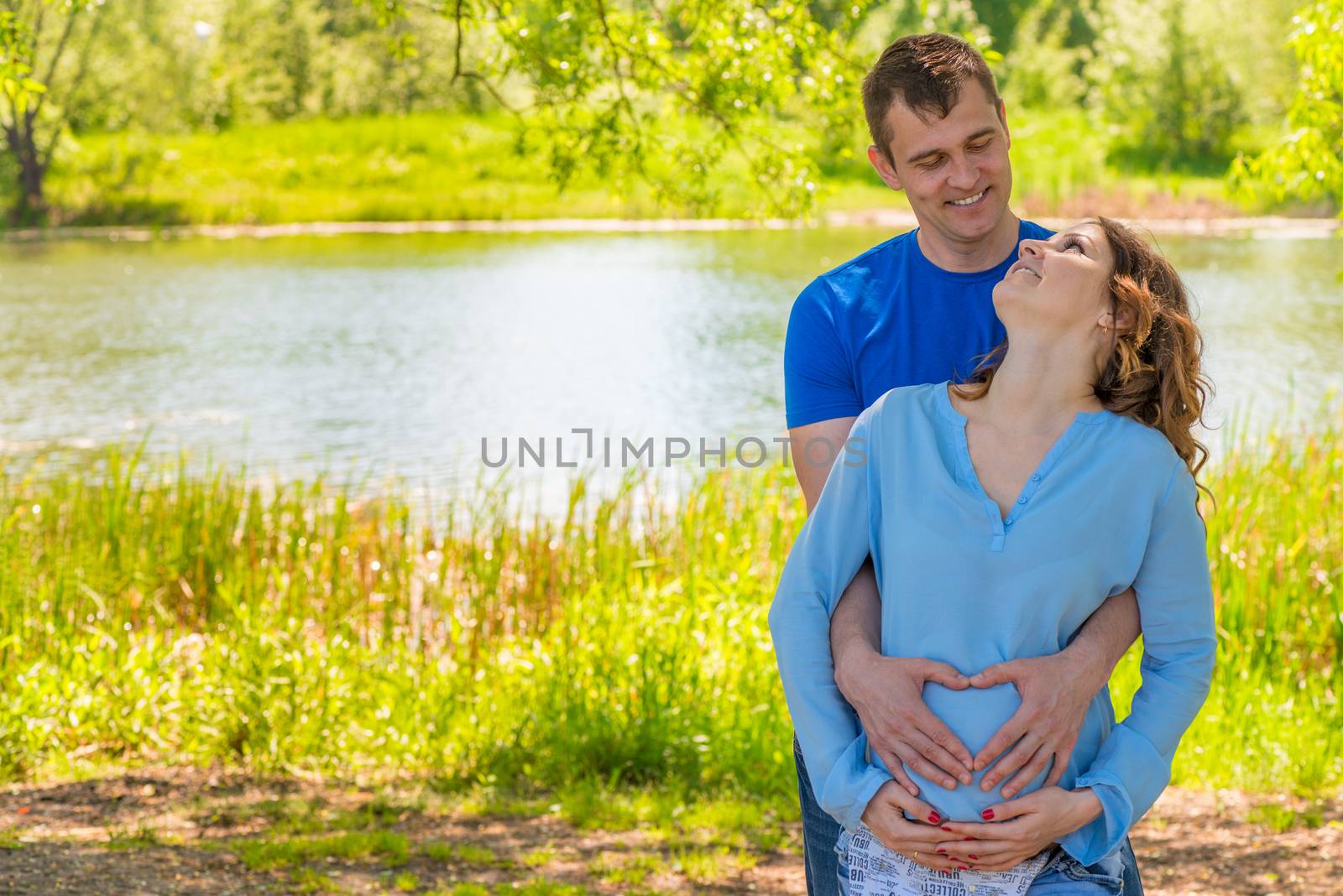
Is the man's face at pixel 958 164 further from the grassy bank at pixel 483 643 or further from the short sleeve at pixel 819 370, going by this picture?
the grassy bank at pixel 483 643

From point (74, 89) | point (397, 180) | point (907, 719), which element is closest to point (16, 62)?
point (907, 719)

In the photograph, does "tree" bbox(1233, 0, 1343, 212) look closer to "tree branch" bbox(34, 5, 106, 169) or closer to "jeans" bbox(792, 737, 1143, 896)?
"jeans" bbox(792, 737, 1143, 896)

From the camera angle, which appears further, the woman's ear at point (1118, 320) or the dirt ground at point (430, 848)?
the dirt ground at point (430, 848)

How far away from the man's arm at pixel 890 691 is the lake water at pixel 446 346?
6672 millimetres

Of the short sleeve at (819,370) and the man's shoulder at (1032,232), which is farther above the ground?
the man's shoulder at (1032,232)

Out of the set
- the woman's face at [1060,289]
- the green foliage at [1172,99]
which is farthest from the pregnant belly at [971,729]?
the green foliage at [1172,99]

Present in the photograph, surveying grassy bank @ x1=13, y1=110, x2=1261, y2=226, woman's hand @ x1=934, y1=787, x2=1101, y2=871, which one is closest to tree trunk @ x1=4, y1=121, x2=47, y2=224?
grassy bank @ x1=13, y1=110, x2=1261, y2=226

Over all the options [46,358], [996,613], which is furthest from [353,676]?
[46,358]

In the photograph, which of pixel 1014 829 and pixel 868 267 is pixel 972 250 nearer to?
pixel 868 267

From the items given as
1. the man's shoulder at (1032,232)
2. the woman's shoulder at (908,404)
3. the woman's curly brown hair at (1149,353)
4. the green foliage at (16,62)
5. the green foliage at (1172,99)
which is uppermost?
the green foliage at (1172,99)

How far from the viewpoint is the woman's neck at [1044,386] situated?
2.04 meters

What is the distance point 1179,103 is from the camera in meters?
42.3

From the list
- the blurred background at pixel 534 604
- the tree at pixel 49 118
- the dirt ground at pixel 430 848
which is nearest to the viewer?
the dirt ground at pixel 430 848

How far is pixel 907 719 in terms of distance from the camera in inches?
76.7
